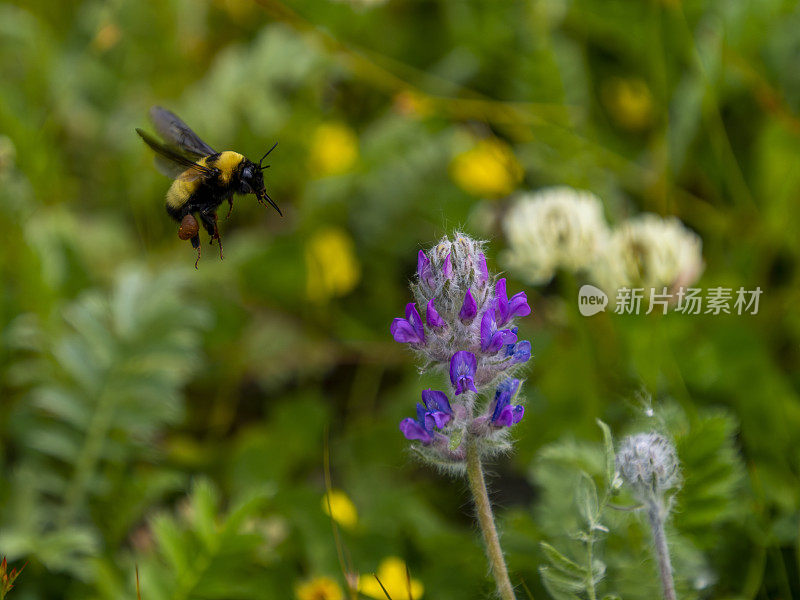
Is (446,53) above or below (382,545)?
above

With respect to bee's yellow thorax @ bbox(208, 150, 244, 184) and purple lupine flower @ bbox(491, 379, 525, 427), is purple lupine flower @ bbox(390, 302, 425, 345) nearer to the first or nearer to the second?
purple lupine flower @ bbox(491, 379, 525, 427)

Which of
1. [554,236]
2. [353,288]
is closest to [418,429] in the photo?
[554,236]

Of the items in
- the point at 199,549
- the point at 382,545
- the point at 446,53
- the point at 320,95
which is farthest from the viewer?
the point at 446,53

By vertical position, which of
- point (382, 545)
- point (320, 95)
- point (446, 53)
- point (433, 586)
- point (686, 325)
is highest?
point (446, 53)

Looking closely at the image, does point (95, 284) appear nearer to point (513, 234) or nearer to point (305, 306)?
point (305, 306)

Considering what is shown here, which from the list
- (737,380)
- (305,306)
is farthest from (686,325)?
(305,306)

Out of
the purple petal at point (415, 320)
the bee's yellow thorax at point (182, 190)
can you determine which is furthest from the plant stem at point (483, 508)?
the bee's yellow thorax at point (182, 190)

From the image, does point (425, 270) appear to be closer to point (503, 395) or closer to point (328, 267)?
point (503, 395)
